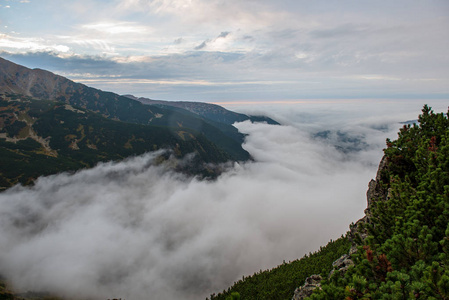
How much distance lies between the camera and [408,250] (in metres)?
11.2

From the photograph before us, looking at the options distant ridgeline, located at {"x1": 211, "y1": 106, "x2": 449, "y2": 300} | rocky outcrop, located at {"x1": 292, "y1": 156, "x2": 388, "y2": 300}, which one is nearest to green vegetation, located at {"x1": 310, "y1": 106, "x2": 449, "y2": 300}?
distant ridgeline, located at {"x1": 211, "y1": 106, "x2": 449, "y2": 300}

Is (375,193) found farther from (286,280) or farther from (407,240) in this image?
(286,280)

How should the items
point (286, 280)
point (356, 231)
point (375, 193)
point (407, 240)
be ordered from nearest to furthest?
point (407, 240) < point (356, 231) < point (375, 193) < point (286, 280)

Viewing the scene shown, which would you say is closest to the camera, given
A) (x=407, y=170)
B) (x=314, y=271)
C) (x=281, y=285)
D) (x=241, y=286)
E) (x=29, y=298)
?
(x=407, y=170)

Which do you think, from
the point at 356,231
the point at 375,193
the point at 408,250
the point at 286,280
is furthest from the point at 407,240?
the point at 286,280

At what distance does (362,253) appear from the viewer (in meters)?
12.5

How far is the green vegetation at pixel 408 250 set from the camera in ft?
29.1

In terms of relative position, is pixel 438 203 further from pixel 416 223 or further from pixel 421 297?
pixel 421 297

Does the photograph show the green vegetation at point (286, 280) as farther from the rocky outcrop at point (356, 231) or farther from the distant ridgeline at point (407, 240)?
the distant ridgeline at point (407, 240)

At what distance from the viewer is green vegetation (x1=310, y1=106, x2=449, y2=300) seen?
888 cm

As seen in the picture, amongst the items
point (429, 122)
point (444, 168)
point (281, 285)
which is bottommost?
point (281, 285)

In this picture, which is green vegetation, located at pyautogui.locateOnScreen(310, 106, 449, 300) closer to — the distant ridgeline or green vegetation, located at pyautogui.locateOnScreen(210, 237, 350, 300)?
the distant ridgeline

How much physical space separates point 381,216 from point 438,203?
3.59 meters

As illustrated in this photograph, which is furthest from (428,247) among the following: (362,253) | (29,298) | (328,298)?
(29,298)
